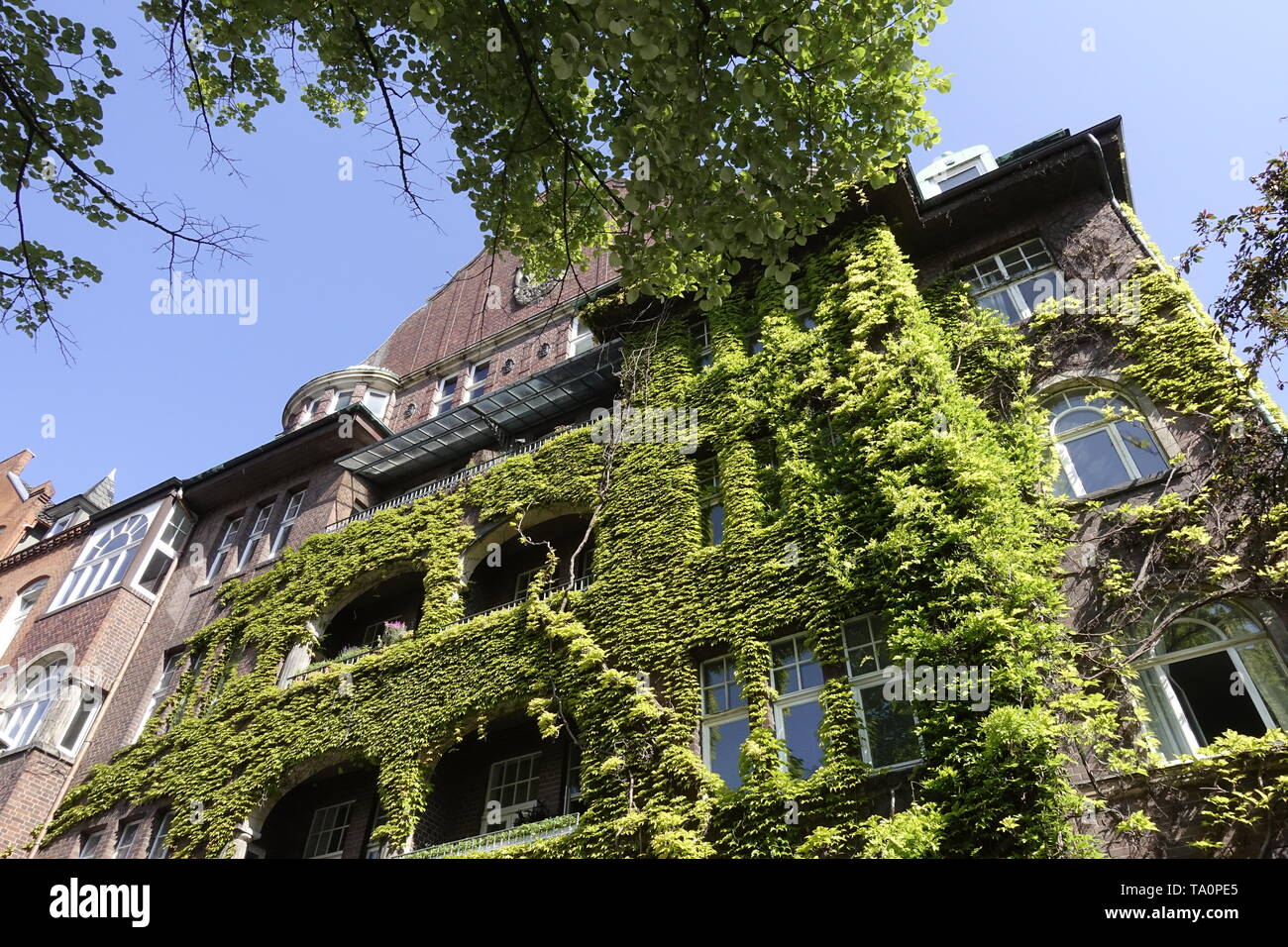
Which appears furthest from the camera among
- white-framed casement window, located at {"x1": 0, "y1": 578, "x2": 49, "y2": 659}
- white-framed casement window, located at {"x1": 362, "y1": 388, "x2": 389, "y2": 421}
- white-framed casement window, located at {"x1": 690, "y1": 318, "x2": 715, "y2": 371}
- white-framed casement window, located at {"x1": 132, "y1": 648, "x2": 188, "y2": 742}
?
white-framed casement window, located at {"x1": 362, "y1": 388, "x2": 389, "y2": 421}

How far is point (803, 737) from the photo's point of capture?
1216 cm

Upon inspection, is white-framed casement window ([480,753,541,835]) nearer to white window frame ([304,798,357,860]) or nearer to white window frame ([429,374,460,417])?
white window frame ([304,798,357,860])

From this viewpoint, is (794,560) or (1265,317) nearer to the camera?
(1265,317)

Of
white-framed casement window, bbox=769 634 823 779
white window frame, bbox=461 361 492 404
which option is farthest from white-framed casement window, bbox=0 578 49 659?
white-framed casement window, bbox=769 634 823 779

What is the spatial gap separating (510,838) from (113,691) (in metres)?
14.7

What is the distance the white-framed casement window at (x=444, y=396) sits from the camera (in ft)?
90.2

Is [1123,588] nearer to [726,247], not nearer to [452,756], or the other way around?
[726,247]

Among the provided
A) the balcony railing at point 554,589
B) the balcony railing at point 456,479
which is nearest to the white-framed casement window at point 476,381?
the balcony railing at point 456,479

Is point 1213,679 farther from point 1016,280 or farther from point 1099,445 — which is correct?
point 1016,280

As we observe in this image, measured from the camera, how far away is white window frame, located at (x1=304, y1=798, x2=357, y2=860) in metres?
17.9

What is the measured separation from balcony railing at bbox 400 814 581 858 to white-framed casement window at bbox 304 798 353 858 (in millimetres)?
4054
